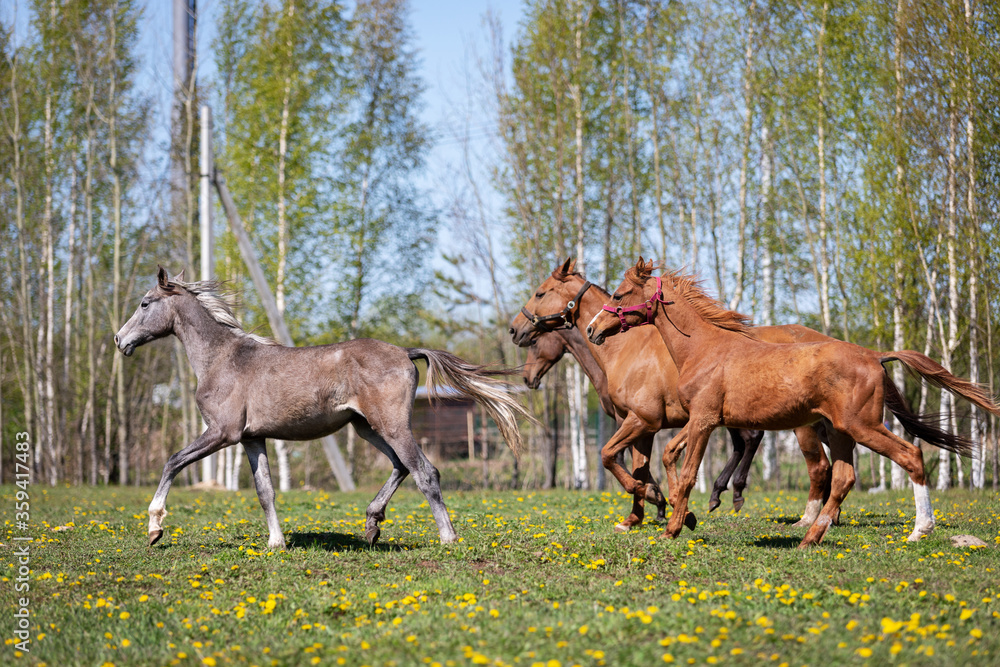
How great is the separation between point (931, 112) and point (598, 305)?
9645 millimetres

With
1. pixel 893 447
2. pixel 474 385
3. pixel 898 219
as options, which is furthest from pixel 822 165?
pixel 474 385

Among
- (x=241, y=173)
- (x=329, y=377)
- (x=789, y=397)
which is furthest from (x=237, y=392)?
(x=241, y=173)

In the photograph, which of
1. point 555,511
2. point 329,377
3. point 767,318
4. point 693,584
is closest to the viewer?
point 693,584

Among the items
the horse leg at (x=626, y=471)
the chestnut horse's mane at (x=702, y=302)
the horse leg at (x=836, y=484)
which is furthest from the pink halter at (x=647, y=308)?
the horse leg at (x=836, y=484)

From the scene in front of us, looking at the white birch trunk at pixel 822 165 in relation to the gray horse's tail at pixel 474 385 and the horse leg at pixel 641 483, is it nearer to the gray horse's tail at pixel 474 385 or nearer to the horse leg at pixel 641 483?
the horse leg at pixel 641 483

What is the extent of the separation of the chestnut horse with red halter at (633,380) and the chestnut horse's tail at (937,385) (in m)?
0.88

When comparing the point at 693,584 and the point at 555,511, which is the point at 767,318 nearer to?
the point at 555,511

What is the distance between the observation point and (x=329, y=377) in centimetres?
745

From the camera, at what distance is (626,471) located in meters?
8.15

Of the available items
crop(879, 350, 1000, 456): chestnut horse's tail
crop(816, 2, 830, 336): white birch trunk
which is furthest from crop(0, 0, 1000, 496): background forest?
crop(879, 350, 1000, 456): chestnut horse's tail

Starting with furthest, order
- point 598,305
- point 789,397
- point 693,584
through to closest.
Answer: point 598,305 < point 789,397 < point 693,584

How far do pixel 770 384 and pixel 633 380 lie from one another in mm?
1846

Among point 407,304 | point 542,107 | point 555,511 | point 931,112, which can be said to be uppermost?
point 542,107

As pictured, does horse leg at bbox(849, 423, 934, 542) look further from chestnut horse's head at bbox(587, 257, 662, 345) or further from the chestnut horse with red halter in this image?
chestnut horse's head at bbox(587, 257, 662, 345)
